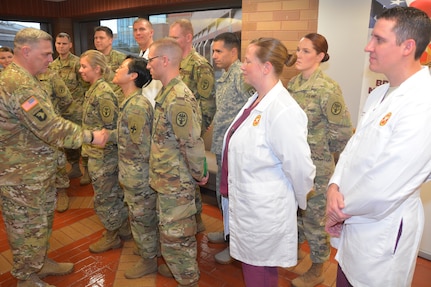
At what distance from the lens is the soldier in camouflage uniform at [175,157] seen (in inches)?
83.1

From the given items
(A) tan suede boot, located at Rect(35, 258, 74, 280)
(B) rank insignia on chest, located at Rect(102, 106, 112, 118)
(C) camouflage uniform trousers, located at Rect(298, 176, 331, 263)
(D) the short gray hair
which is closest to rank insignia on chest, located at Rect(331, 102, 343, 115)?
(C) camouflage uniform trousers, located at Rect(298, 176, 331, 263)

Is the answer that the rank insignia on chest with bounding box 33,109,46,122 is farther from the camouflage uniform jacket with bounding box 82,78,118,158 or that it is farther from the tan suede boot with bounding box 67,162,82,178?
the tan suede boot with bounding box 67,162,82,178

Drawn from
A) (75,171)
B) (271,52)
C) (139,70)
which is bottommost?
(75,171)

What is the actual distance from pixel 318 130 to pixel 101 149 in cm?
183

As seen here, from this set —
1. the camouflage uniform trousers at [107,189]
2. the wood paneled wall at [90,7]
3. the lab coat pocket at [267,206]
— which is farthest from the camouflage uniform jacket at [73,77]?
the lab coat pocket at [267,206]

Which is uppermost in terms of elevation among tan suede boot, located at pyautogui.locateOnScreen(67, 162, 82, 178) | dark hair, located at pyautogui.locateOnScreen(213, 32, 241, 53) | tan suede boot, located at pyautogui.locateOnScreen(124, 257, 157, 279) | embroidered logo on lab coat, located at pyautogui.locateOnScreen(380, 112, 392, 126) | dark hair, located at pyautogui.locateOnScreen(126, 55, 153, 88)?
dark hair, located at pyautogui.locateOnScreen(213, 32, 241, 53)

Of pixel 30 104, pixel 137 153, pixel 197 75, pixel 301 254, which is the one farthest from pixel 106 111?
pixel 301 254

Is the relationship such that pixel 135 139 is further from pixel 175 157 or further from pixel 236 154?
pixel 236 154

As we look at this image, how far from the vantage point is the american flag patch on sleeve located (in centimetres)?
212

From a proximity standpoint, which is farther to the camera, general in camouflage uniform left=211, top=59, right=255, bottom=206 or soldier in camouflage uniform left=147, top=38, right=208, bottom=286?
general in camouflage uniform left=211, top=59, right=255, bottom=206

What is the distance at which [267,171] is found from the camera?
1745mm

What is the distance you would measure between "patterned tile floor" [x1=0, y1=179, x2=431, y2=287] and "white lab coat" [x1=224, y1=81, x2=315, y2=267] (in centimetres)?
96

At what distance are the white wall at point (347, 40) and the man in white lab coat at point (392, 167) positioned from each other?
5.89 ft

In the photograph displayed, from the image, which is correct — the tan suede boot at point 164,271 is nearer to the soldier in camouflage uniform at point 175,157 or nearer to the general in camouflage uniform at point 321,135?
the soldier in camouflage uniform at point 175,157
